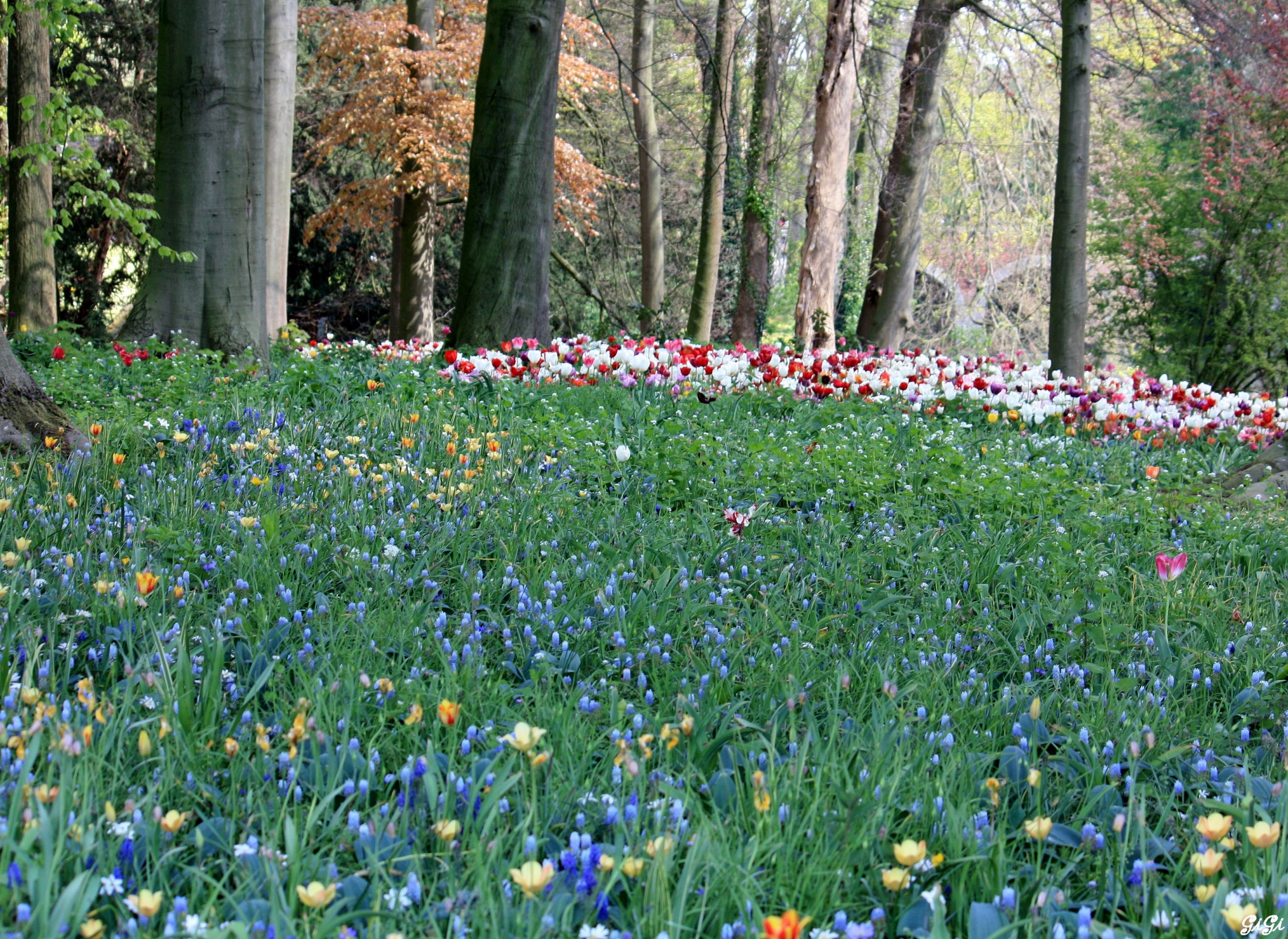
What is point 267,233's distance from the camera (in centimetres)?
945

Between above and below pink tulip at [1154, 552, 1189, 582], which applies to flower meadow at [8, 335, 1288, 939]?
below

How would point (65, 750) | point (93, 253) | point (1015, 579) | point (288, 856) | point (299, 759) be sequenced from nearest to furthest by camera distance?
point (288, 856), point (65, 750), point (299, 759), point (1015, 579), point (93, 253)

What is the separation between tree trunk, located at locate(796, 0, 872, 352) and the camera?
10.9m

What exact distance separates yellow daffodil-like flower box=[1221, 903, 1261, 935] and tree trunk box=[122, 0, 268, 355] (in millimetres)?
6236

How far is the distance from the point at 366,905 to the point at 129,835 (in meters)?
0.40

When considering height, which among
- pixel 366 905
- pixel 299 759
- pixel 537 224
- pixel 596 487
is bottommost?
pixel 366 905

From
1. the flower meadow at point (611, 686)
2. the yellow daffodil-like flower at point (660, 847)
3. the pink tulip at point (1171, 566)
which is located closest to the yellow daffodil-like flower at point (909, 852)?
the flower meadow at point (611, 686)

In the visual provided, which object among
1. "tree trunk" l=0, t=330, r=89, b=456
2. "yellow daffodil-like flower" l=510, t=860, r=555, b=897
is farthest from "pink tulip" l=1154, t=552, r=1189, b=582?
"tree trunk" l=0, t=330, r=89, b=456

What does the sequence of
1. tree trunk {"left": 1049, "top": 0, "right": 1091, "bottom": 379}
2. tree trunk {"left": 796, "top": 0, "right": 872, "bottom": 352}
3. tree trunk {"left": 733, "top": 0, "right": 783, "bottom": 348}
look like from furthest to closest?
tree trunk {"left": 733, "top": 0, "right": 783, "bottom": 348} → tree trunk {"left": 796, "top": 0, "right": 872, "bottom": 352} → tree trunk {"left": 1049, "top": 0, "right": 1091, "bottom": 379}

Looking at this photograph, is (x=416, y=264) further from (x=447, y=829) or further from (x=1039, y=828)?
(x=1039, y=828)

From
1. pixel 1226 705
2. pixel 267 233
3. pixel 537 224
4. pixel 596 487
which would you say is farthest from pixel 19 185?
pixel 1226 705

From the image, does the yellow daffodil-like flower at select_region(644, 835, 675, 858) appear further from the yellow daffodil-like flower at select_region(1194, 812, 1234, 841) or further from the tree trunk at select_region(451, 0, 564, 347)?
the tree trunk at select_region(451, 0, 564, 347)

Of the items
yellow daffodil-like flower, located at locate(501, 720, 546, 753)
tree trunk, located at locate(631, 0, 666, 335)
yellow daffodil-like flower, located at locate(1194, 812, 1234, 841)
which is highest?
tree trunk, located at locate(631, 0, 666, 335)

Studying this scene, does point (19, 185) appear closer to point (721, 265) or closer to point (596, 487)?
point (596, 487)
